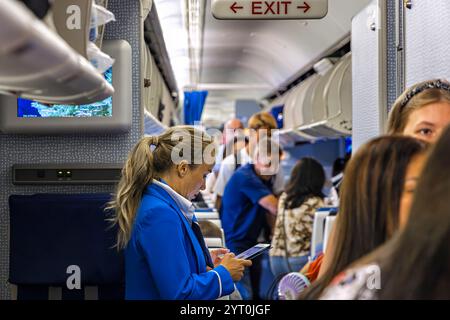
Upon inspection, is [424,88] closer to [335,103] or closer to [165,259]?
[165,259]

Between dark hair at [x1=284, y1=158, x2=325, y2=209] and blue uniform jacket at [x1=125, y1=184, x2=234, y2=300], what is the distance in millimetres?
3120

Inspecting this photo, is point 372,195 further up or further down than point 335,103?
further down

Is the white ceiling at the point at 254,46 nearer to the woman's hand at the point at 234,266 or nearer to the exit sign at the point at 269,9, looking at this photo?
the exit sign at the point at 269,9

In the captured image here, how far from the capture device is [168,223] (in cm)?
266

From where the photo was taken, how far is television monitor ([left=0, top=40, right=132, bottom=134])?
11.0 ft

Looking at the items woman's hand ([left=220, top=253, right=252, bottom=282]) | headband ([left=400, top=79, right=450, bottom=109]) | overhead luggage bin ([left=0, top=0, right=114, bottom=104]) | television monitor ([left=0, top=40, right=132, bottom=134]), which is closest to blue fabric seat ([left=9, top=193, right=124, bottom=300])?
television monitor ([left=0, top=40, right=132, bottom=134])

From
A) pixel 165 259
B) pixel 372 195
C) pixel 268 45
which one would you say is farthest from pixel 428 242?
pixel 268 45

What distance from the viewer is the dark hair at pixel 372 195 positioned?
1.53 meters

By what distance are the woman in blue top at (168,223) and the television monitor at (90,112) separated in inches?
19.8

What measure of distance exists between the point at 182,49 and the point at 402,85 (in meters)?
7.69

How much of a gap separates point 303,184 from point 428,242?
4708mm

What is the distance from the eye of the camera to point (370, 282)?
149 centimetres

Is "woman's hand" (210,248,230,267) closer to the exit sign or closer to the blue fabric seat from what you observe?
the blue fabric seat
